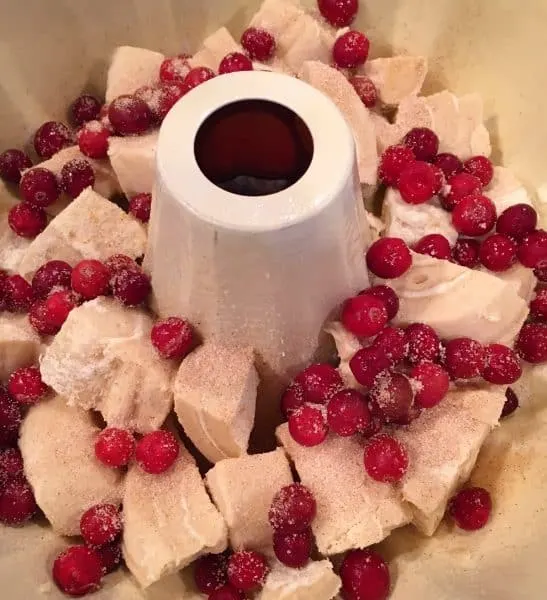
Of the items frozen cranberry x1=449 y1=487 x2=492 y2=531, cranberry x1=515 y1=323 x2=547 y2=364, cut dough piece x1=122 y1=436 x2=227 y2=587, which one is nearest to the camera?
cut dough piece x1=122 y1=436 x2=227 y2=587

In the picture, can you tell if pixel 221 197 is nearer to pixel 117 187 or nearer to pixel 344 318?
pixel 344 318

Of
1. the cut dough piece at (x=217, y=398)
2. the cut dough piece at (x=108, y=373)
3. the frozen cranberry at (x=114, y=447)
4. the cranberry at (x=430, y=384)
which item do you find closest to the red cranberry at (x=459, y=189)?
the cranberry at (x=430, y=384)

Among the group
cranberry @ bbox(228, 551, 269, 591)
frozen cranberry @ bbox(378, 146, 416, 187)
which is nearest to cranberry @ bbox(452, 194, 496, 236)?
frozen cranberry @ bbox(378, 146, 416, 187)

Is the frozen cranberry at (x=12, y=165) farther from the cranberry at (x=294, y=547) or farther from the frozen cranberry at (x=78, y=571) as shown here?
the cranberry at (x=294, y=547)

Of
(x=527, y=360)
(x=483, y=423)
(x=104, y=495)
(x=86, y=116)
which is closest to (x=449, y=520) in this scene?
(x=483, y=423)

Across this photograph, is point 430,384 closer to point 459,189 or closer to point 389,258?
point 389,258

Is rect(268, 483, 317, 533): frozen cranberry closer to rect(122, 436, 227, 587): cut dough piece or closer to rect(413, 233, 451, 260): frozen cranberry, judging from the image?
rect(122, 436, 227, 587): cut dough piece
